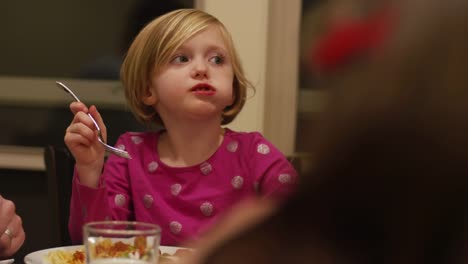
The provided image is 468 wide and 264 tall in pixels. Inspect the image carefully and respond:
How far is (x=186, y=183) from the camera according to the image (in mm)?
1690

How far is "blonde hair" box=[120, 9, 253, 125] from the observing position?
1.66 m

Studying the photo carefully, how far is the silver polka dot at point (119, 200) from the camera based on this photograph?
1.68 metres

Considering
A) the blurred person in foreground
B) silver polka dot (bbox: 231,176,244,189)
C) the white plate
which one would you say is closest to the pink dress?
silver polka dot (bbox: 231,176,244,189)

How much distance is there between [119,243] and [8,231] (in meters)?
0.61

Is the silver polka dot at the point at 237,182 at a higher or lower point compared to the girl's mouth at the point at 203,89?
lower

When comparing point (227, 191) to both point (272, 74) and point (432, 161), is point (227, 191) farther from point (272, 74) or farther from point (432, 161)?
point (432, 161)

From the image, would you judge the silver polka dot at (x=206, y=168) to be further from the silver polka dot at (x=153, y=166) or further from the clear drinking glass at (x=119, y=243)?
the clear drinking glass at (x=119, y=243)

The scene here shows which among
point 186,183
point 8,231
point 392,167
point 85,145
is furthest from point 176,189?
point 392,167

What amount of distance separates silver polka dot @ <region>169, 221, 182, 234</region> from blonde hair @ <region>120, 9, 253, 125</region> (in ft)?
1.04

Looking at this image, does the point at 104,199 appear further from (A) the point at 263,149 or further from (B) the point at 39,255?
(A) the point at 263,149

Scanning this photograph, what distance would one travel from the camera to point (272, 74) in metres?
2.56

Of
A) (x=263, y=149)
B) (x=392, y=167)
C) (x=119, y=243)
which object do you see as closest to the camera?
(x=392, y=167)

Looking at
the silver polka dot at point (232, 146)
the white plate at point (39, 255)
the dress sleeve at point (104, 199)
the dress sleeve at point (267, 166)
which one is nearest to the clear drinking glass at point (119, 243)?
→ the white plate at point (39, 255)

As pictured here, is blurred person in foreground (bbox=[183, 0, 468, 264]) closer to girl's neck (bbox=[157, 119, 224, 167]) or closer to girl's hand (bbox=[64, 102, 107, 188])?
girl's hand (bbox=[64, 102, 107, 188])
